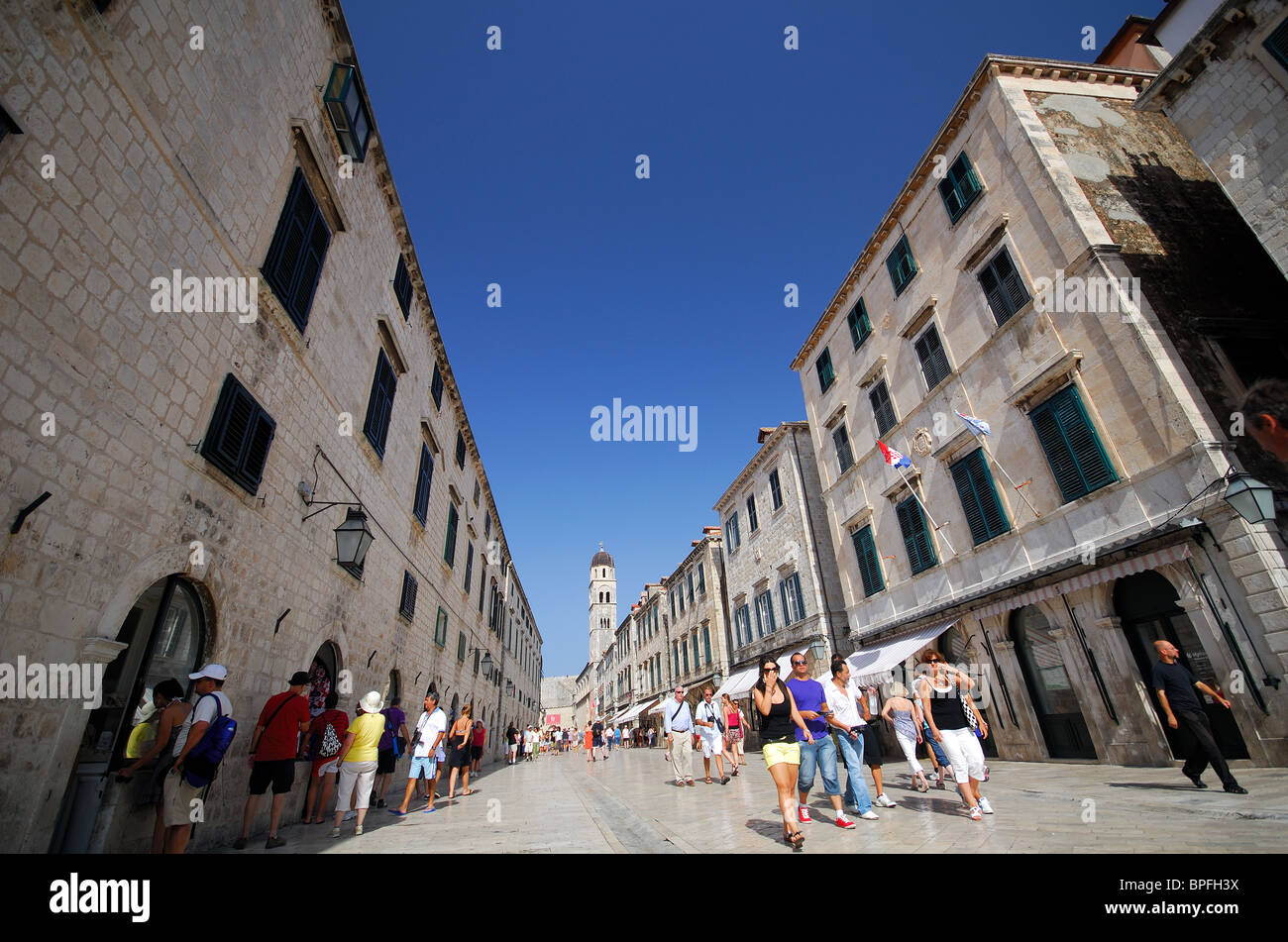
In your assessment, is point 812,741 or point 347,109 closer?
point 812,741

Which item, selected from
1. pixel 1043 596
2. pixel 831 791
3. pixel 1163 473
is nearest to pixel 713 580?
pixel 1043 596

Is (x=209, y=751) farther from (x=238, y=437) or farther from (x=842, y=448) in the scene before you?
(x=842, y=448)

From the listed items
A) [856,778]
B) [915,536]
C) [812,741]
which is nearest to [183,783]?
[812,741]

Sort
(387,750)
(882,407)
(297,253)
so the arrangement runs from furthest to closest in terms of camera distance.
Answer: (882,407) → (387,750) → (297,253)

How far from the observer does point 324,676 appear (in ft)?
29.7

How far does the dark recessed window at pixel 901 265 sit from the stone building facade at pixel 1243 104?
17.8 ft

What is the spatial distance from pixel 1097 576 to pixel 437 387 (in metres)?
15.7

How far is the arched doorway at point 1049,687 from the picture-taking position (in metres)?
10.1

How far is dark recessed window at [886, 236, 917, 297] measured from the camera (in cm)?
1441

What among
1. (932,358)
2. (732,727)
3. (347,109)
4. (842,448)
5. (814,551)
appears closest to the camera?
(347,109)

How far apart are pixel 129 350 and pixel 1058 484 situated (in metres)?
13.6

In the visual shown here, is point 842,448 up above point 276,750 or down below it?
above

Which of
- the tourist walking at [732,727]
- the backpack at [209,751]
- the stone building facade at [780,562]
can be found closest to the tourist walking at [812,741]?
the backpack at [209,751]
